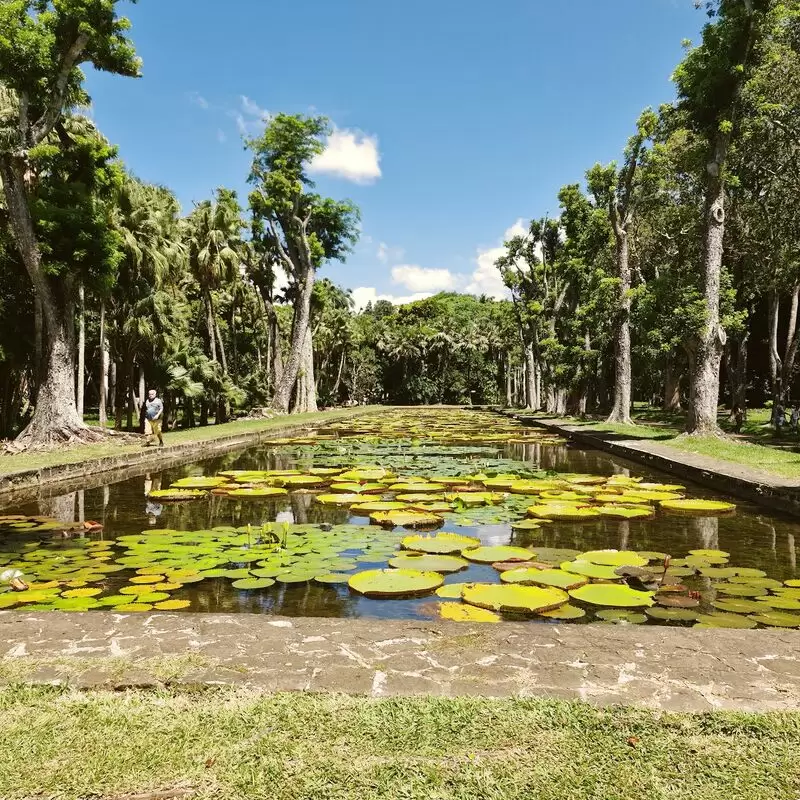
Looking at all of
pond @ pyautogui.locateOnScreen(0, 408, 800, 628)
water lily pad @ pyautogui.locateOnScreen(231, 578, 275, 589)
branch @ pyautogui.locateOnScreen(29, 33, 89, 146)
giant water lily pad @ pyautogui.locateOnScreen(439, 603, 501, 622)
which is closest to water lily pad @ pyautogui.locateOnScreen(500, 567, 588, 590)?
pond @ pyautogui.locateOnScreen(0, 408, 800, 628)

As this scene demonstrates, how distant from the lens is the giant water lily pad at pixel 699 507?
7515 millimetres

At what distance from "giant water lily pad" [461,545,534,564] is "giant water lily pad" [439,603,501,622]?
3.82 feet

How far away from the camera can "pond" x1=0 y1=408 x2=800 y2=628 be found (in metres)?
4.21

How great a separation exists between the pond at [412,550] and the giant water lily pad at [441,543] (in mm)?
21

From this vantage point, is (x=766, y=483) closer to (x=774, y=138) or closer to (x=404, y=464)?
(x=404, y=464)

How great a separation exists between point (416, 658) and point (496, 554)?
8.51ft

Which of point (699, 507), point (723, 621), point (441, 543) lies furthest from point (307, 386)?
point (723, 621)

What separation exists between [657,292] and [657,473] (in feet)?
20.3

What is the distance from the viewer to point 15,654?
2.98m

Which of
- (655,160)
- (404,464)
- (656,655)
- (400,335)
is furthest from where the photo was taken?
(400,335)

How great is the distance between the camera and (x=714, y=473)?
933 cm

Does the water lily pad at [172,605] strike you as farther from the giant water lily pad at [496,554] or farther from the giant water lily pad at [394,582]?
the giant water lily pad at [496,554]

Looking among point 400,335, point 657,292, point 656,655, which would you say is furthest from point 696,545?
point 400,335

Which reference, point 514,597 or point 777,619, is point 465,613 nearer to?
point 514,597
